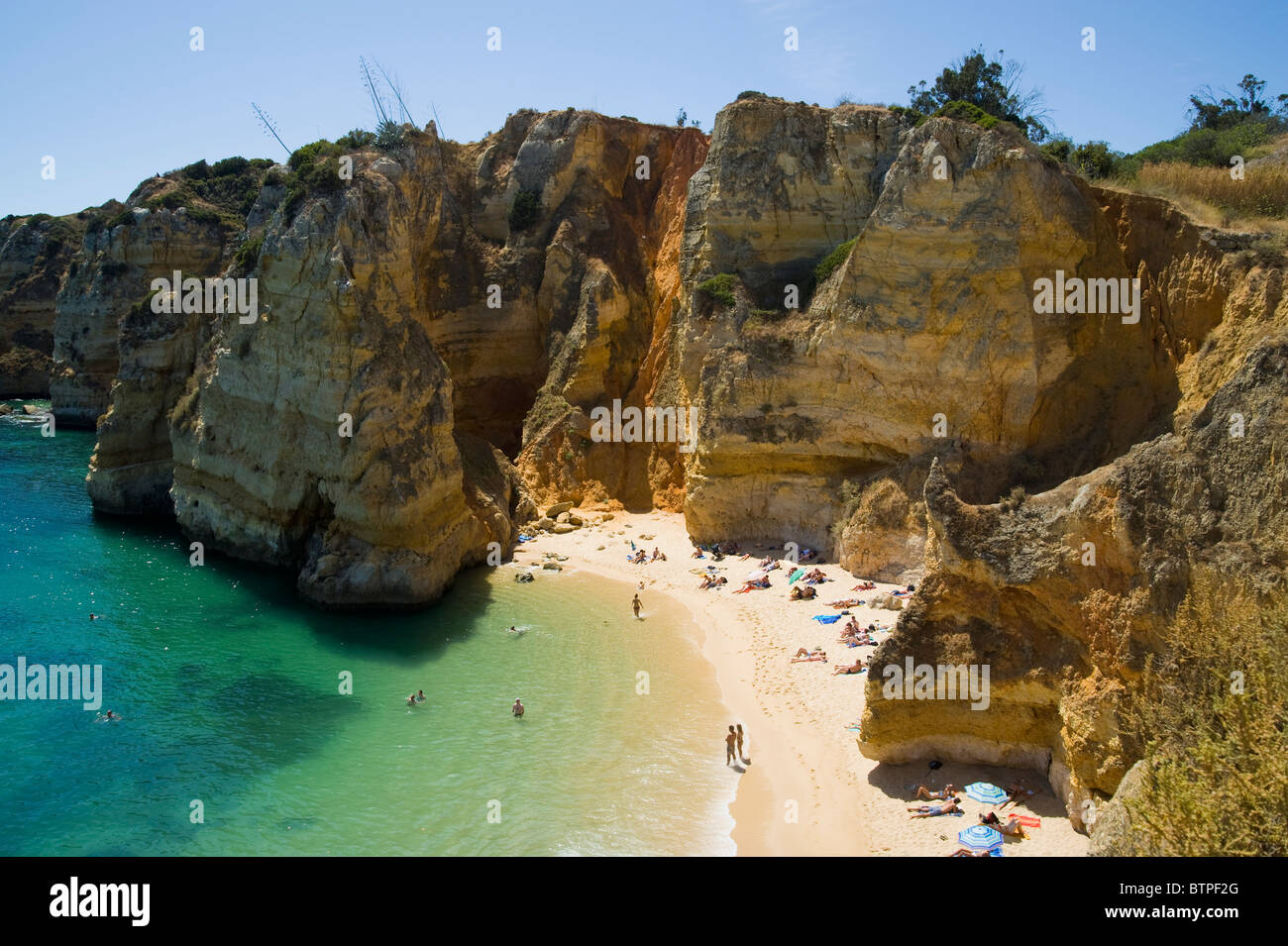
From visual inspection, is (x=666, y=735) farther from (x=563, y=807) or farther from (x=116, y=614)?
(x=116, y=614)

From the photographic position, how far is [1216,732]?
11773mm

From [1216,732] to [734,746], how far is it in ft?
31.3

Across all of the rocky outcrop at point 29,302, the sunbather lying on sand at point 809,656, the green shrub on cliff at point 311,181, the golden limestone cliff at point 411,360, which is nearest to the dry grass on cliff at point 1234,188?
the sunbather lying on sand at point 809,656

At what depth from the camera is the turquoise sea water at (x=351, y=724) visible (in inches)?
658

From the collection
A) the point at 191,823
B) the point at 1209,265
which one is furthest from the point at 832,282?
the point at 191,823

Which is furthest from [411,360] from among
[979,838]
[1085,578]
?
[979,838]

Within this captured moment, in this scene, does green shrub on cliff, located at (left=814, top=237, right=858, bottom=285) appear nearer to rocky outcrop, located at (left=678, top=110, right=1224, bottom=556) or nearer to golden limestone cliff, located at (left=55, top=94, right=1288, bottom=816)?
golden limestone cliff, located at (left=55, top=94, right=1288, bottom=816)

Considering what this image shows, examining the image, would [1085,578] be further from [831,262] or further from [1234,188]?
[831,262]

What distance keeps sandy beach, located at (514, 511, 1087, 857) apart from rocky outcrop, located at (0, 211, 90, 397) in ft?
188

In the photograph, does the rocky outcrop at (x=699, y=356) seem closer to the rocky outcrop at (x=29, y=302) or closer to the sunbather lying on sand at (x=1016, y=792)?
the sunbather lying on sand at (x=1016, y=792)

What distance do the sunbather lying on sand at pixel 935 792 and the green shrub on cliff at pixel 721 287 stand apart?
20.8 m

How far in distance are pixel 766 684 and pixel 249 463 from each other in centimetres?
2055

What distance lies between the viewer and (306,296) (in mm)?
28938

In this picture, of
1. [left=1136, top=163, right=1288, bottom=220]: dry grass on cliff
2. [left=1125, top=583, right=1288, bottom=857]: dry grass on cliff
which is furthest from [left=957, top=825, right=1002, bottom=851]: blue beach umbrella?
[left=1136, top=163, right=1288, bottom=220]: dry grass on cliff
